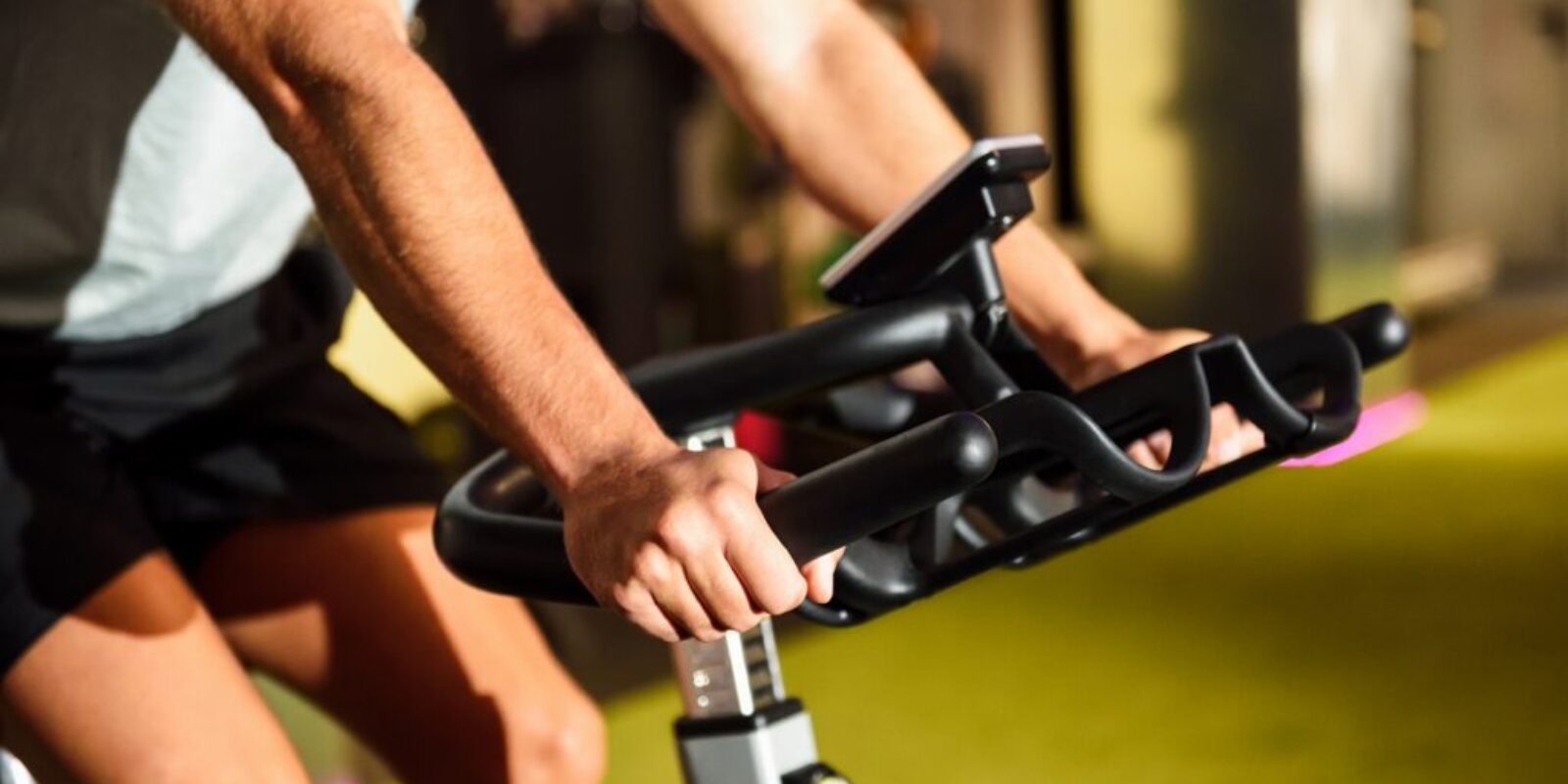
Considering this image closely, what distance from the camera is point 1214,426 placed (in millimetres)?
1098

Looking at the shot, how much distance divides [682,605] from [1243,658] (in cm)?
242

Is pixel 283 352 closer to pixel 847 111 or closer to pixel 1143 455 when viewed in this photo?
pixel 847 111

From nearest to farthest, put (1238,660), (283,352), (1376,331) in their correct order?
(1376,331) < (283,352) < (1238,660)

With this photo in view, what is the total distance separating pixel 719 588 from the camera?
0.83m

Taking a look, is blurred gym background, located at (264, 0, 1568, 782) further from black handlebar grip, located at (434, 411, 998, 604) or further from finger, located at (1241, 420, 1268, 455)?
black handlebar grip, located at (434, 411, 998, 604)

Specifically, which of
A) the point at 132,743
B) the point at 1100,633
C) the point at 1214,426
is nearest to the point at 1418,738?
the point at 1100,633

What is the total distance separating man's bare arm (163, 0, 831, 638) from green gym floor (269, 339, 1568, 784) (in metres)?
1.65

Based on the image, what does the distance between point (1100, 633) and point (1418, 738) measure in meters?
0.74

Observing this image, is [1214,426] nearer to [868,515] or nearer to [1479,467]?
[868,515]

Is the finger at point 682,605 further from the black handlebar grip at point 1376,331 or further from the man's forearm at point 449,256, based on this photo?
the black handlebar grip at point 1376,331

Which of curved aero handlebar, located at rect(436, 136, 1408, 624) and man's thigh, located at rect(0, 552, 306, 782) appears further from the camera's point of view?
man's thigh, located at rect(0, 552, 306, 782)

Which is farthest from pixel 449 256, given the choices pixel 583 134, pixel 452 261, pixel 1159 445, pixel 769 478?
pixel 583 134

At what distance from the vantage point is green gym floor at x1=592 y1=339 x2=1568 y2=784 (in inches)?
106

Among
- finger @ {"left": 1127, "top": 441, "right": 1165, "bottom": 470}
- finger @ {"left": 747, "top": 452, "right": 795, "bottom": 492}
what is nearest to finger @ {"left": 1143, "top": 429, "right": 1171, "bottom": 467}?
finger @ {"left": 1127, "top": 441, "right": 1165, "bottom": 470}
